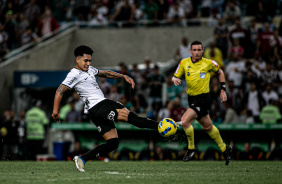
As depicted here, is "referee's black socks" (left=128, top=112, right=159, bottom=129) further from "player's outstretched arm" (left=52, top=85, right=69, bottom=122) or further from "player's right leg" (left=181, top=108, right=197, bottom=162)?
"player's right leg" (left=181, top=108, right=197, bottom=162)

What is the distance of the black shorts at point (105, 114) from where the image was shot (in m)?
10.4

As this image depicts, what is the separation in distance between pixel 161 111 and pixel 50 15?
858cm

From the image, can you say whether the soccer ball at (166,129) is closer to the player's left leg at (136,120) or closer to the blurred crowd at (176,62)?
the player's left leg at (136,120)

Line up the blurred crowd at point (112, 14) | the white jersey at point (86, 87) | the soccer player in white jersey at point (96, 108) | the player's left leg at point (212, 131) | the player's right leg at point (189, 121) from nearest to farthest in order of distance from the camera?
the soccer player in white jersey at point (96, 108), the white jersey at point (86, 87), the player's right leg at point (189, 121), the player's left leg at point (212, 131), the blurred crowd at point (112, 14)

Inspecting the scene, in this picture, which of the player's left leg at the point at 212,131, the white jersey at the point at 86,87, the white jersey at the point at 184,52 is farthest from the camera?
the white jersey at the point at 184,52

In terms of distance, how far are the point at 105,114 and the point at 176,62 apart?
1187 centimetres

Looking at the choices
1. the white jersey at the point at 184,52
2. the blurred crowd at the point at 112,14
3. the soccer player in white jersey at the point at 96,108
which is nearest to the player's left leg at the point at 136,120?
the soccer player in white jersey at the point at 96,108

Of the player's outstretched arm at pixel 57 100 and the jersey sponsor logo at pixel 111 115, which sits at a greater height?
the player's outstretched arm at pixel 57 100

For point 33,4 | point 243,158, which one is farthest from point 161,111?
point 33,4

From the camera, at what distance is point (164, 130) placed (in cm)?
1002

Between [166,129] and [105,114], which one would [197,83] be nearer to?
[166,129]

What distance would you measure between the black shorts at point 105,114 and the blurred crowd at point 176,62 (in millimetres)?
8070

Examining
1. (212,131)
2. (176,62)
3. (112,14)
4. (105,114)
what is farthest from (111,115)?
(112,14)

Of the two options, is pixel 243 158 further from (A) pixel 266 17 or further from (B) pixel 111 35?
(B) pixel 111 35
